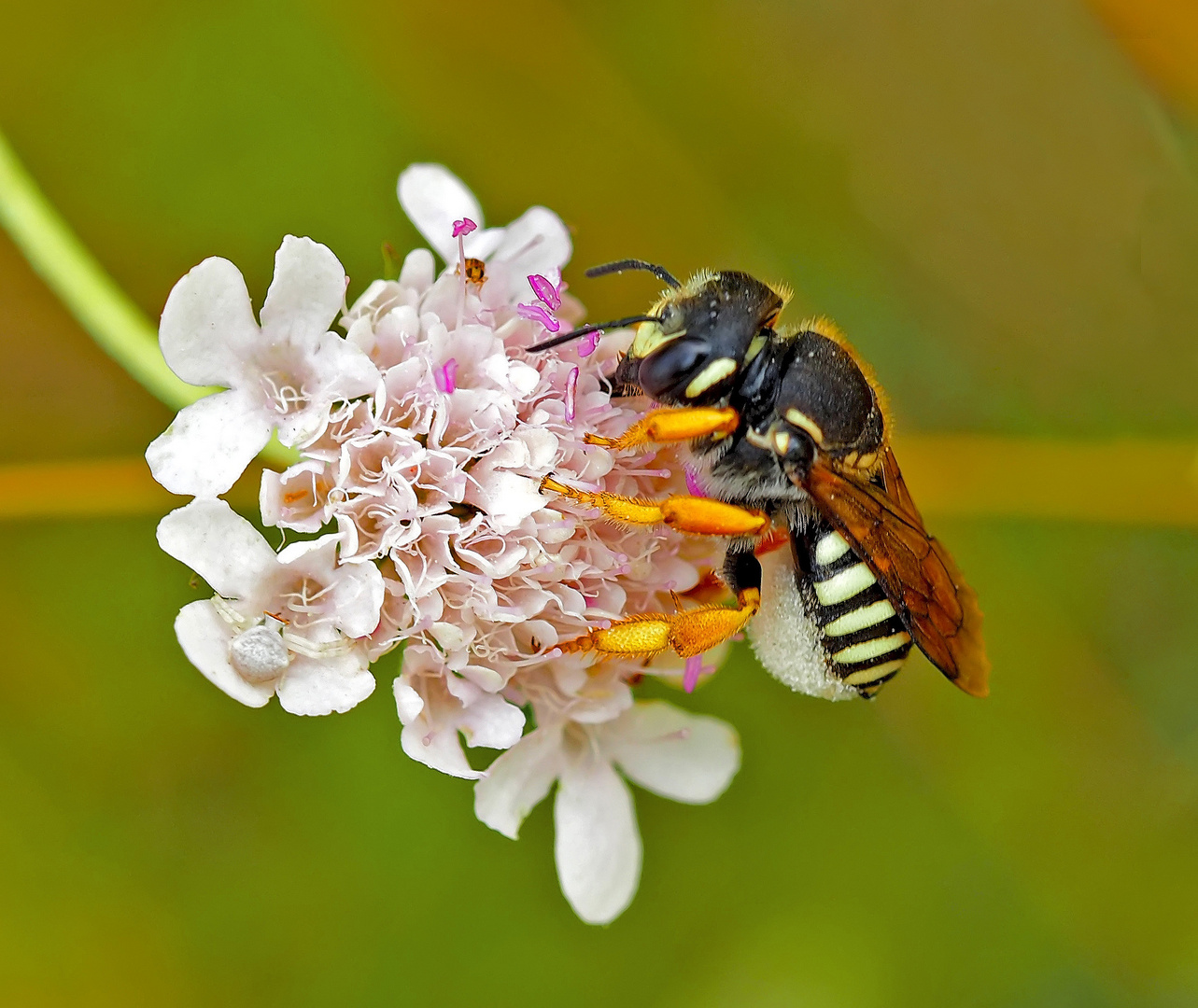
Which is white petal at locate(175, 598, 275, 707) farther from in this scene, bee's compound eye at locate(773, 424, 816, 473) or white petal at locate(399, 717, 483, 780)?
bee's compound eye at locate(773, 424, 816, 473)

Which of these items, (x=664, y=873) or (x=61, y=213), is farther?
(x=664, y=873)

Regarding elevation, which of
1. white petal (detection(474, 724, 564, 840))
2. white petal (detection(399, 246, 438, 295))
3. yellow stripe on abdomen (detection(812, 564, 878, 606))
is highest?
white petal (detection(399, 246, 438, 295))

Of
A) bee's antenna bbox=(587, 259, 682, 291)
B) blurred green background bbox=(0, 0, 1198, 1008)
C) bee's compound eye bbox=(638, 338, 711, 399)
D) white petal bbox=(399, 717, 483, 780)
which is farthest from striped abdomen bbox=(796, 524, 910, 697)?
Result: blurred green background bbox=(0, 0, 1198, 1008)

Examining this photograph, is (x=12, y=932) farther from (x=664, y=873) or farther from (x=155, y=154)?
(x=155, y=154)

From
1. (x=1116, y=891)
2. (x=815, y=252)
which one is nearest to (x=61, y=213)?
(x=815, y=252)

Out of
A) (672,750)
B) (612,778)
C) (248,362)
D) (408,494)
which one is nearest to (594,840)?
(612,778)

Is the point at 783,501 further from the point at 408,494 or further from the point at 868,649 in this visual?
the point at 408,494
